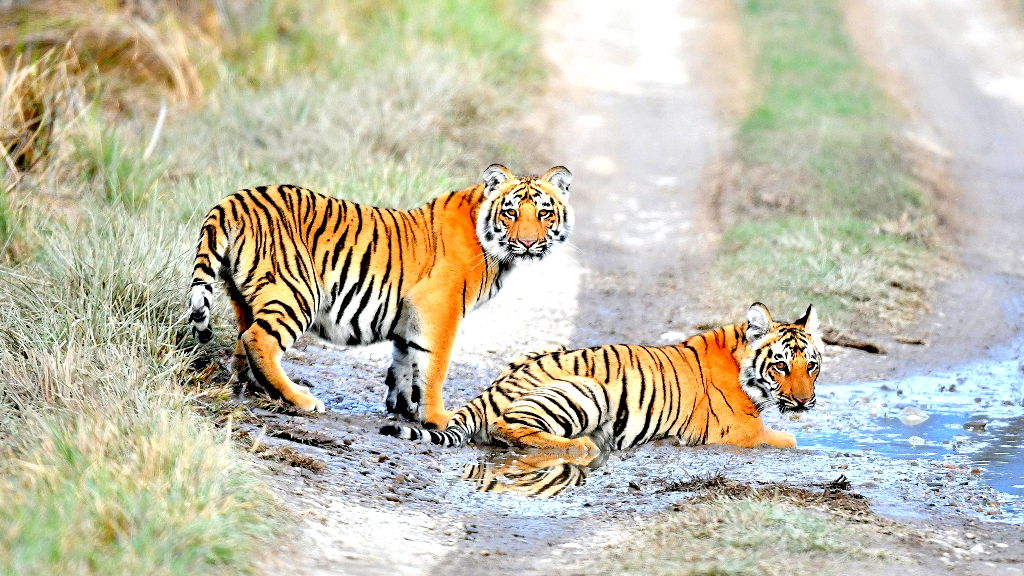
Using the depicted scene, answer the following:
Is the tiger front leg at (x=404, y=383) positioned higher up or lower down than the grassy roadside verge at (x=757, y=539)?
higher up

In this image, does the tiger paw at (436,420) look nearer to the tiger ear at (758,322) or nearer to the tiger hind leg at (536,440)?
the tiger hind leg at (536,440)

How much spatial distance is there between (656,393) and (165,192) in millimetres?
4547

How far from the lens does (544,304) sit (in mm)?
10180

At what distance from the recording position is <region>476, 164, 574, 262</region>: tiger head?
23.1ft

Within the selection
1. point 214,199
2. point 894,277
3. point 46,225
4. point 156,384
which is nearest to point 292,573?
point 156,384

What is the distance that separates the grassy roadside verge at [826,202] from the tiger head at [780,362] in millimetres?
2629

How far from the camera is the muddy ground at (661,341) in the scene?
5.14 m

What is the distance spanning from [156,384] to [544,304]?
4642mm

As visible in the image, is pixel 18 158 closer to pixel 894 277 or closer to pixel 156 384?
pixel 156 384

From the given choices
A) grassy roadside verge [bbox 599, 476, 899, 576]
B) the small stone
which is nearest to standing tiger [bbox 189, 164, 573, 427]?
grassy roadside verge [bbox 599, 476, 899, 576]

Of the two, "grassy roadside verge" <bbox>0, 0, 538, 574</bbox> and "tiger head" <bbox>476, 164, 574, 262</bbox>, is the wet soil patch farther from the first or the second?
"grassy roadside verge" <bbox>0, 0, 538, 574</bbox>

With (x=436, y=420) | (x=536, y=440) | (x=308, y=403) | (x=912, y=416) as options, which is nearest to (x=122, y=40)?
(x=308, y=403)

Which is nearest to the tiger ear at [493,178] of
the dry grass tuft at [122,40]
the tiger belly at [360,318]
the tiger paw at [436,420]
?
the tiger belly at [360,318]

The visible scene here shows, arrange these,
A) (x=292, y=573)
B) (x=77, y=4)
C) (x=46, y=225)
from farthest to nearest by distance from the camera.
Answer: (x=77, y=4) < (x=46, y=225) < (x=292, y=573)
